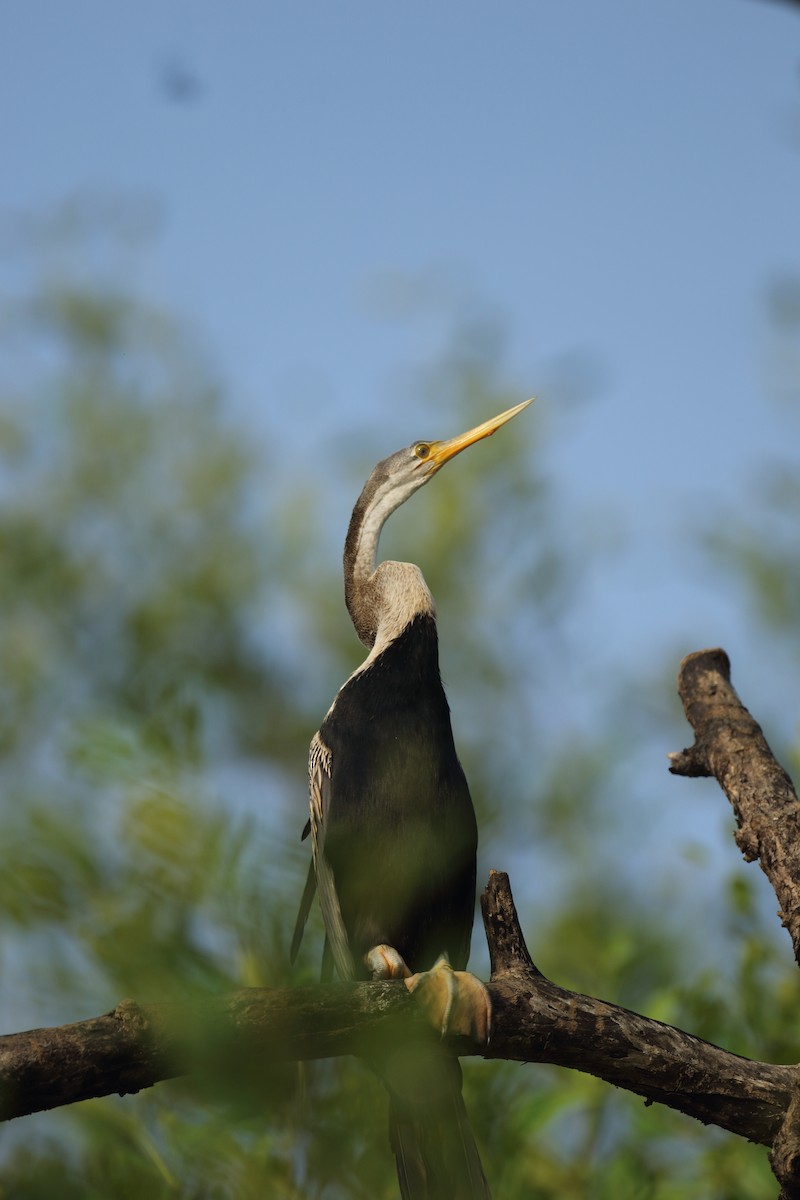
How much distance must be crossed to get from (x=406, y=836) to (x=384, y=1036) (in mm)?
842

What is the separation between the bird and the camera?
2531 millimetres

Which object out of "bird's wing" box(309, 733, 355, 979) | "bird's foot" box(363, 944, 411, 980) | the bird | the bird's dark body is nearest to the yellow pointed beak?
the bird

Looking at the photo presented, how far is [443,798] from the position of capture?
128 inches

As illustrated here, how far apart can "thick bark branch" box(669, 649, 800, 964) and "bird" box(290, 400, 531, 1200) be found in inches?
31.7

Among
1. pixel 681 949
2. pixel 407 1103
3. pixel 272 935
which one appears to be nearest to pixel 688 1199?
pixel 407 1103

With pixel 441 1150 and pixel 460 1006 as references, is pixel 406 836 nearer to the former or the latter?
pixel 460 1006

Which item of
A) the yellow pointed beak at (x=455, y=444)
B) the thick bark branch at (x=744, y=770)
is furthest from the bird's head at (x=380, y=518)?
the thick bark branch at (x=744, y=770)

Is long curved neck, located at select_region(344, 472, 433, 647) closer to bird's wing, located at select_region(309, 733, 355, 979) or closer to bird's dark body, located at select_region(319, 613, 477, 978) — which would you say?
bird's dark body, located at select_region(319, 613, 477, 978)

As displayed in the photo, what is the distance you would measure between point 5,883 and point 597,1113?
296 centimetres

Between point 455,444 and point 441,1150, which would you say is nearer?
point 441,1150

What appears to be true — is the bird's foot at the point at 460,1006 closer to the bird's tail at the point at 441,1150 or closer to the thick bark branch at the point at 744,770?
the bird's tail at the point at 441,1150

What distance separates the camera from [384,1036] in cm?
212

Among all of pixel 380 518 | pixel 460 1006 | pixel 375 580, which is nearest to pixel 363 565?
pixel 375 580

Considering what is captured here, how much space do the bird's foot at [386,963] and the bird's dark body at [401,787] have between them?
0.09 ft
